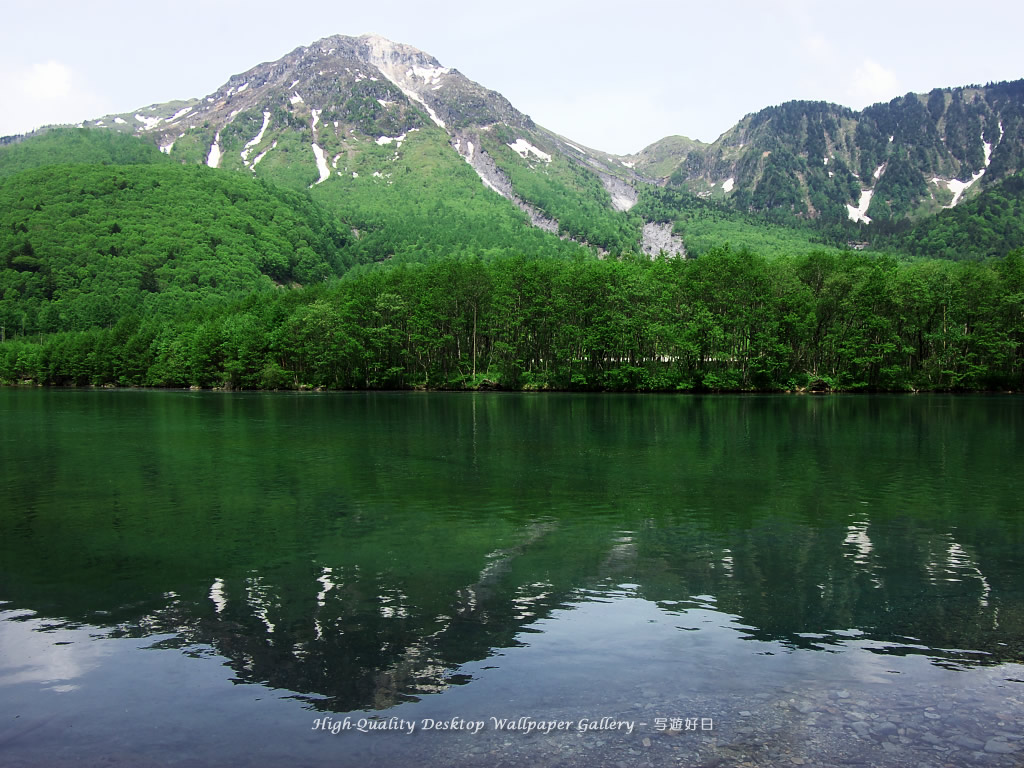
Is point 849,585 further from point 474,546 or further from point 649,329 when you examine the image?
point 649,329

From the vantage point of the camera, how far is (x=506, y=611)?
12719 mm

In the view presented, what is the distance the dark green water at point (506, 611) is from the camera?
855cm

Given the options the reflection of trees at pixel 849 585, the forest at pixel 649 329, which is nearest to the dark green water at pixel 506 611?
the reflection of trees at pixel 849 585

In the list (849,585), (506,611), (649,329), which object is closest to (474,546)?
(506,611)

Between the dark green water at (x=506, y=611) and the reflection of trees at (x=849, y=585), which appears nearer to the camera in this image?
the dark green water at (x=506, y=611)

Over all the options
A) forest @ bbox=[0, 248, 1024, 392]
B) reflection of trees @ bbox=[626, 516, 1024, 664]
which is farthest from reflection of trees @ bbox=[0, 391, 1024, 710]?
forest @ bbox=[0, 248, 1024, 392]

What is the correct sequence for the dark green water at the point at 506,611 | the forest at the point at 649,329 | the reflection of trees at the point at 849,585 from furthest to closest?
the forest at the point at 649,329 < the reflection of trees at the point at 849,585 < the dark green water at the point at 506,611

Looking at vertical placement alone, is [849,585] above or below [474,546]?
below

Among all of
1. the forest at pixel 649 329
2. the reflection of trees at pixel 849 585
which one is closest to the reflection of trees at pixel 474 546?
the reflection of trees at pixel 849 585

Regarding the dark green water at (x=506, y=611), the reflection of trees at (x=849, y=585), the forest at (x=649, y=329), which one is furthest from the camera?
the forest at (x=649, y=329)

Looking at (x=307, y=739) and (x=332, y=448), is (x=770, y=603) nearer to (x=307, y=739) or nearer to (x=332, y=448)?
(x=307, y=739)

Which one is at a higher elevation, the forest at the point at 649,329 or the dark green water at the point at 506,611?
the forest at the point at 649,329

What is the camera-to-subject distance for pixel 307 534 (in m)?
18.8

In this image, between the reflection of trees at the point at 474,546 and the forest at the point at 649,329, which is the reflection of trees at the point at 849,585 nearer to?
the reflection of trees at the point at 474,546
